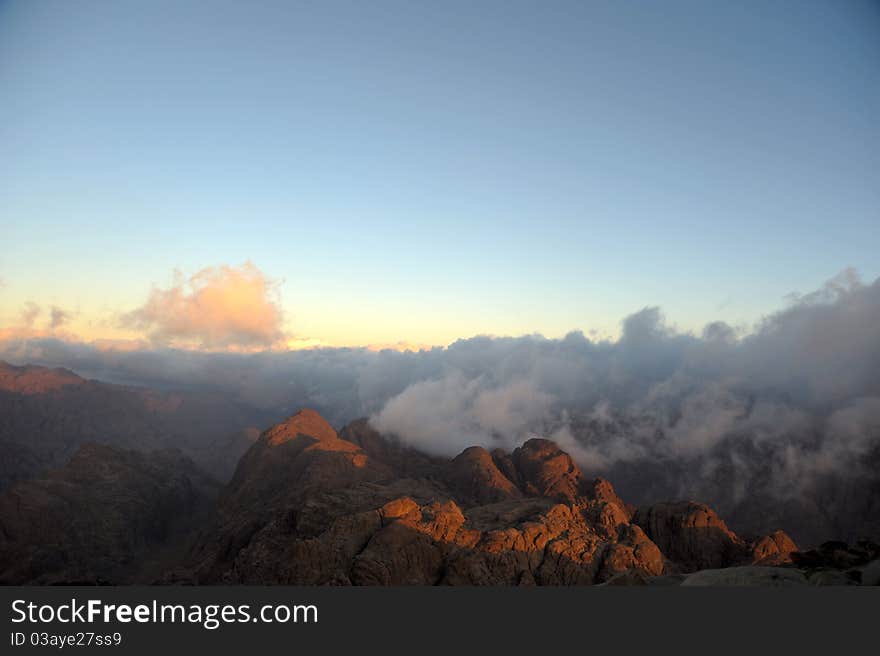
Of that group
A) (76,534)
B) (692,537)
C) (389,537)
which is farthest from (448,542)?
(76,534)

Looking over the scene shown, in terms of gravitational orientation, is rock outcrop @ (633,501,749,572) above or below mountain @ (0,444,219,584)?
above

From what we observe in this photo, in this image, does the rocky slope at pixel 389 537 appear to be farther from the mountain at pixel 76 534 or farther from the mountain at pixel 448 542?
the mountain at pixel 76 534

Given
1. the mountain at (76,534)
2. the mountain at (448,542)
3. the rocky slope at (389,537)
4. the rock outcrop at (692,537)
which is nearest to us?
the rocky slope at (389,537)

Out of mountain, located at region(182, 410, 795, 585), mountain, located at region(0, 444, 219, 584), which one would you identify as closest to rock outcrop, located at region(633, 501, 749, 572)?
mountain, located at region(182, 410, 795, 585)

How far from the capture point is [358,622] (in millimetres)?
26234

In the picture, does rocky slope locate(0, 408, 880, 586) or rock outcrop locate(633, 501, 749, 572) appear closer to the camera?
rocky slope locate(0, 408, 880, 586)

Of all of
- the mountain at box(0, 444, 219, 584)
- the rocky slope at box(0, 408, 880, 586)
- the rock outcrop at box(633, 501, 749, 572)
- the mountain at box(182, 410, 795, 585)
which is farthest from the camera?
the mountain at box(0, 444, 219, 584)

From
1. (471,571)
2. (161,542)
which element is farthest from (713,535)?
(161,542)

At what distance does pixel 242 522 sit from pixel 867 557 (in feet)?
447

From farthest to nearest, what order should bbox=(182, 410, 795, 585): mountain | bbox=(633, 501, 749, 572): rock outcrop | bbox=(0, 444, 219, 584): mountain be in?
bbox=(0, 444, 219, 584): mountain
bbox=(633, 501, 749, 572): rock outcrop
bbox=(182, 410, 795, 585): mountain

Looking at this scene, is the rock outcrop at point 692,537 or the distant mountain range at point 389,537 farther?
the rock outcrop at point 692,537

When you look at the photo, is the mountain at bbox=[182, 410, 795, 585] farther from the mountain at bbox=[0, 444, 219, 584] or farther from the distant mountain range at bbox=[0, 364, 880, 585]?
the mountain at bbox=[0, 444, 219, 584]

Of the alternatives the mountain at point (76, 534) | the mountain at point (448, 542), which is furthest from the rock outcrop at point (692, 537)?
the mountain at point (76, 534)

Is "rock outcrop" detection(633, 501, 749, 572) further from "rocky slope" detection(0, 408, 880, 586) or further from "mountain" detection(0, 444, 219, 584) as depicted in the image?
"mountain" detection(0, 444, 219, 584)
